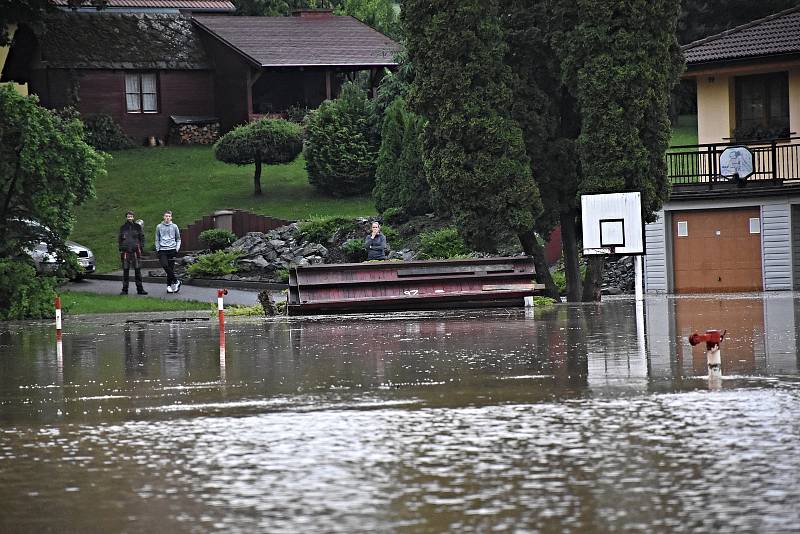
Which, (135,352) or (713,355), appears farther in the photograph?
(135,352)

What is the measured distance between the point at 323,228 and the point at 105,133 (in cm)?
2087

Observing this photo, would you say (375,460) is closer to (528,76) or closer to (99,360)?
(99,360)

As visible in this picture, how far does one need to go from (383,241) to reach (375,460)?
21.2m

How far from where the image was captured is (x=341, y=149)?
1905 inches

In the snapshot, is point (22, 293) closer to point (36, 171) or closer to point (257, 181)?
point (36, 171)

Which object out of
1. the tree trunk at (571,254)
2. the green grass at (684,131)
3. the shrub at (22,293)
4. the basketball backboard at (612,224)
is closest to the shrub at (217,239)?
the shrub at (22,293)

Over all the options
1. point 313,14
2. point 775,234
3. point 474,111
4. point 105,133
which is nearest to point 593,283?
point 474,111

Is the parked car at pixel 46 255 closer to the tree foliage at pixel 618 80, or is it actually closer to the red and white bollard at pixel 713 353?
the tree foliage at pixel 618 80

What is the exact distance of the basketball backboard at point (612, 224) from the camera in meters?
28.8

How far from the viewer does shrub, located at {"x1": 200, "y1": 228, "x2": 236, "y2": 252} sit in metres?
41.2

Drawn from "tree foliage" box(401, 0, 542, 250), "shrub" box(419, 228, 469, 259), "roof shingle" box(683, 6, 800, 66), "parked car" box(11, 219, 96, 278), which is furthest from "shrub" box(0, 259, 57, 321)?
"roof shingle" box(683, 6, 800, 66)

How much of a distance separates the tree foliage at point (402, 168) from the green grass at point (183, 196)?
11.2ft

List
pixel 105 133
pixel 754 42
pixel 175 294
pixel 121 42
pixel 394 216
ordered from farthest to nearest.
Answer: pixel 121 42, pixel 105 133, pixel 394 216, pixel 754 42, pixel 175 294

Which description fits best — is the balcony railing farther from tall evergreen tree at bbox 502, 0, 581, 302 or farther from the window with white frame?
the window with white frame
